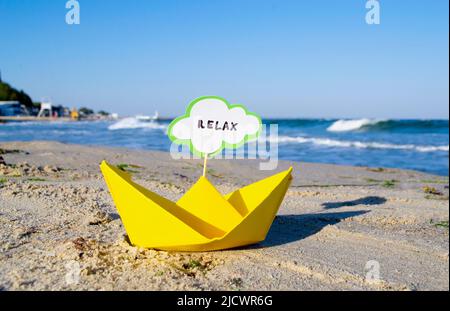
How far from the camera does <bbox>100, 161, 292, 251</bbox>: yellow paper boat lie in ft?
9.73

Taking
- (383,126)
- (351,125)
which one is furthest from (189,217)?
(351,125)

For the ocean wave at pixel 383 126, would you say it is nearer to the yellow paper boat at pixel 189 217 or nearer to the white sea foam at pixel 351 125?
the white sea foam at pixel 351 125

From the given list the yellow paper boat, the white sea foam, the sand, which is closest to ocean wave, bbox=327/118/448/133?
the white sea foam

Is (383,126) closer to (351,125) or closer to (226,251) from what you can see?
(351,125)

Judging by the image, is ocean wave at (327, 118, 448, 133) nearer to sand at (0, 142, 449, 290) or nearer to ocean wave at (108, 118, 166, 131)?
ocean wave at (108, 118, 166, 131)

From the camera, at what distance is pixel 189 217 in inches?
130

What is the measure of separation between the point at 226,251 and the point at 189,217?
0.38 metres

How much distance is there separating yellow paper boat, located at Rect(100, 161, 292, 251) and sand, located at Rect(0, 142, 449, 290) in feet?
0.34

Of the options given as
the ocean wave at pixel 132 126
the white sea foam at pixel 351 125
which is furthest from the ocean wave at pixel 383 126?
the ocean wave at pixel 132 126

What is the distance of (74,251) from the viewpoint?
2.97 m

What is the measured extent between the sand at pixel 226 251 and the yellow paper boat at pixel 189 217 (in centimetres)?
10
